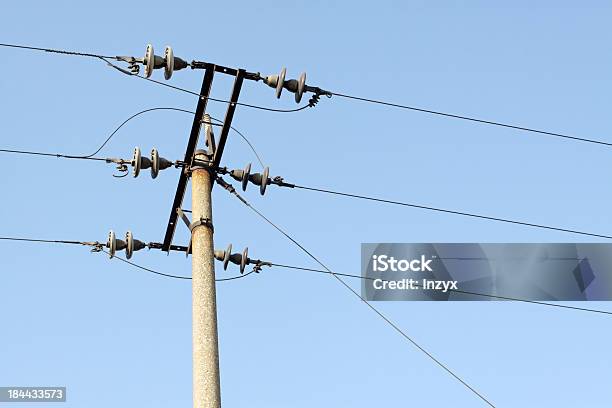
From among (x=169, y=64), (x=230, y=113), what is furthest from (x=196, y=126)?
(x=169, y=64)

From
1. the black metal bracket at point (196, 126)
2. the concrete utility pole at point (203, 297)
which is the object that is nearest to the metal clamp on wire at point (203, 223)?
the concrete utility pole at point (203, 297)

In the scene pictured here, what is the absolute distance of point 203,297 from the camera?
37.7 feet

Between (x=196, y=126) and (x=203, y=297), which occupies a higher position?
(x=196, y=126)

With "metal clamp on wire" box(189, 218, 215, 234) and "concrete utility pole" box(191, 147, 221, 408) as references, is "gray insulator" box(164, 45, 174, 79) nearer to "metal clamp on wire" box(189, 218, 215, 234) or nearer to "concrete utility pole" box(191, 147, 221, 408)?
"concrete utility pole" box(191, 147, 221, 408)

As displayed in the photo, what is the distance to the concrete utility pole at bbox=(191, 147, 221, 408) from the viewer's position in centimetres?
1094

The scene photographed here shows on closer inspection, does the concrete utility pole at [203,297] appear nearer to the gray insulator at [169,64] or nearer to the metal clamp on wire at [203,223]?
the metal clamp on wire at [203,223]

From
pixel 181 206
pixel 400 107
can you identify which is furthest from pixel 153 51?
pixel 400 107

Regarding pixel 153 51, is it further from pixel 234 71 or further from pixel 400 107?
pixel 400 107

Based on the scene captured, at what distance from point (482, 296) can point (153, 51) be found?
262 inches

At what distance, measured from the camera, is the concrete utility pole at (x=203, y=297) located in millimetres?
10938

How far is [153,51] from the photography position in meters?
12.3

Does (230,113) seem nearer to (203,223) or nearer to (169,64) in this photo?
(169,64)

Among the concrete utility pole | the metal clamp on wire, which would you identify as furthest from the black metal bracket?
the metal clamp on wire

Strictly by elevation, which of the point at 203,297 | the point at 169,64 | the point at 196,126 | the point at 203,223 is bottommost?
the point at 203,297
